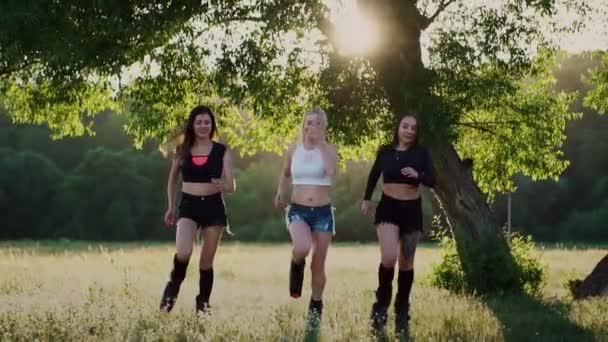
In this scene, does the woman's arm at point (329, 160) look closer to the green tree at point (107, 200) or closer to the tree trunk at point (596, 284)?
Answer: the tree trunk at point (596, 284)

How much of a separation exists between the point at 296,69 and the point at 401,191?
564cm

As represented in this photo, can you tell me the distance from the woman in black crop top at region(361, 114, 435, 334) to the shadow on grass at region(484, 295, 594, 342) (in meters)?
1.24

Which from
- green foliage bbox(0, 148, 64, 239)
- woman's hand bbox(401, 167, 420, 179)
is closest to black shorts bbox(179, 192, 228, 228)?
woman's hand bbox(401, 167, 420, 179)

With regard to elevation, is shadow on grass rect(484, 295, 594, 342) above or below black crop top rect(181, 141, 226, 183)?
below

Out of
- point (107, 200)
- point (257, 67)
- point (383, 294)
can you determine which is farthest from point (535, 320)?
point (107, 200)

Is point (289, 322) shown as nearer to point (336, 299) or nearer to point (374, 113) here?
point (336, 299)

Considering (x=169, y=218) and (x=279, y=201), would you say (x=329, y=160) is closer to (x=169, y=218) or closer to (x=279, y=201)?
(x=279, y=201)

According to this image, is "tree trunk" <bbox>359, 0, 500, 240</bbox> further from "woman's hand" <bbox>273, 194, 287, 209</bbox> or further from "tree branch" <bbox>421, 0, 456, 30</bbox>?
"woman's hand" <bbox>273, 194, 287, 209</bbox>

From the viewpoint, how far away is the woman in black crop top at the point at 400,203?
8953 millimetres

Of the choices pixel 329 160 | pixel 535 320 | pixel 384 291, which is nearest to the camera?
pixel 329 160

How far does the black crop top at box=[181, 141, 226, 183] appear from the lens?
30.2 feet

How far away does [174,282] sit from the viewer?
9.48 meters

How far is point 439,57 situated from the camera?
1328cm

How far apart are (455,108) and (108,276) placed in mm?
9393
